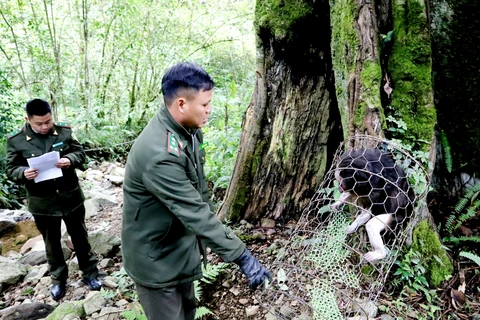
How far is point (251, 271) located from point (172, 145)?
806mm

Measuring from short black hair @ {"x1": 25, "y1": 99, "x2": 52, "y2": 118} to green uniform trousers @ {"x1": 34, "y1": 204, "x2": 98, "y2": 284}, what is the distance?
999 millimetres

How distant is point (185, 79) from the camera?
6.25 feet

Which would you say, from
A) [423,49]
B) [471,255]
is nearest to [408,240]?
[471,255]

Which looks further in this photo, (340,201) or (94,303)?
(94,303)

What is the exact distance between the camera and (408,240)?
2752mm

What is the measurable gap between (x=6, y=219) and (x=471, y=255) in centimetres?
638

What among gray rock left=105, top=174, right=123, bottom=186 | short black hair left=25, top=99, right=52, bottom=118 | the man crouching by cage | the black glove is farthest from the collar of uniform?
gray rock left=105, top=174, right=123, bottom=186

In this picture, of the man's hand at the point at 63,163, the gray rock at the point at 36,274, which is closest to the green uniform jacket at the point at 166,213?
the man's hand at the point at 63,163

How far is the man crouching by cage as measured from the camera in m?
2.36

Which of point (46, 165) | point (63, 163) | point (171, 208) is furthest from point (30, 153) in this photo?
point (171, 208)

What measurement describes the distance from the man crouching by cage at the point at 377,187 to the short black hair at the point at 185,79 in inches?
42.5

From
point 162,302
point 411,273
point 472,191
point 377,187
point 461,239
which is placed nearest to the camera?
point 162,302

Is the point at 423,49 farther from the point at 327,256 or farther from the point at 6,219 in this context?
the point at 6,219

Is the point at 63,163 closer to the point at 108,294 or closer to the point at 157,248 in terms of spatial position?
the point at 108,294
